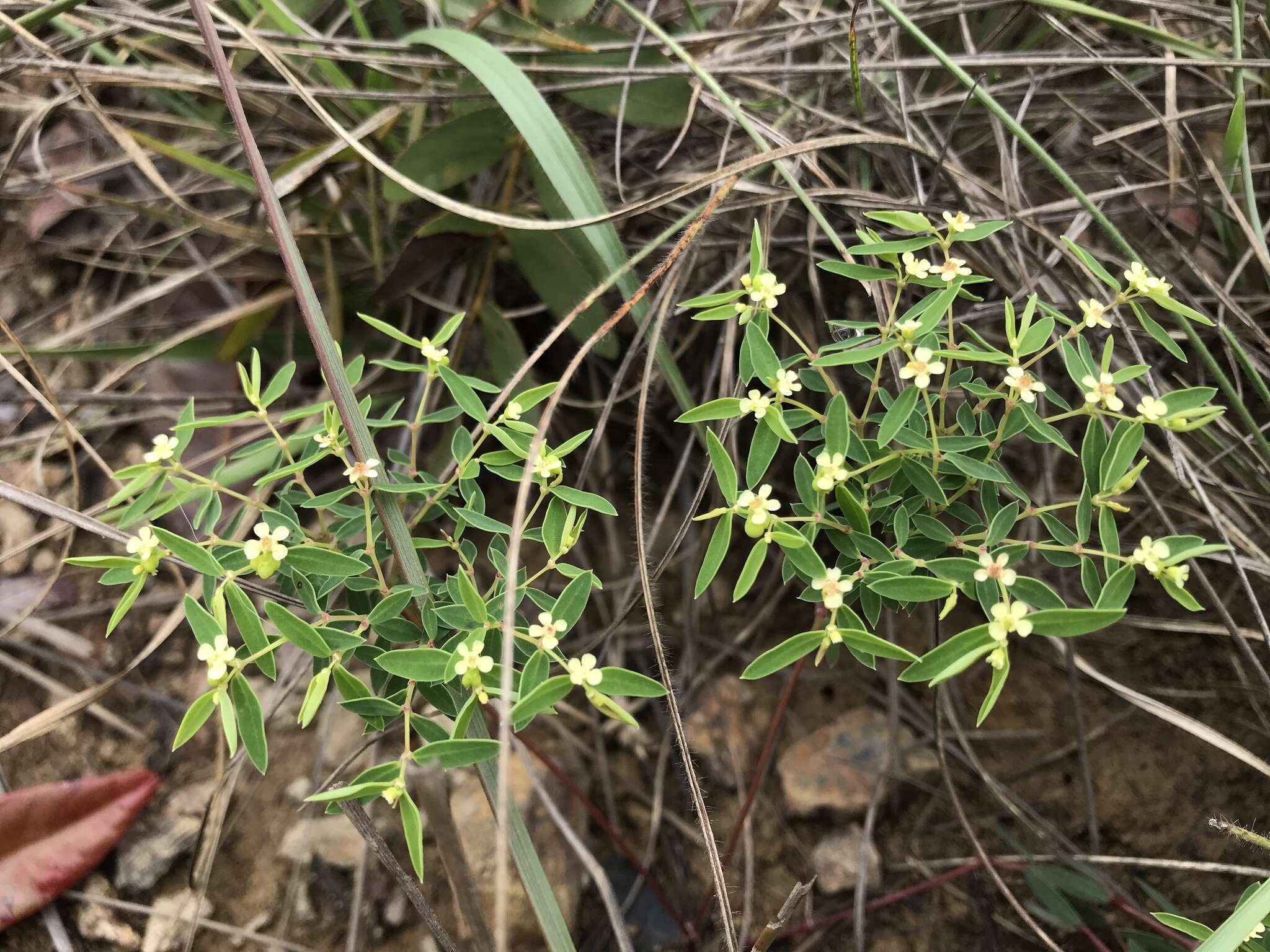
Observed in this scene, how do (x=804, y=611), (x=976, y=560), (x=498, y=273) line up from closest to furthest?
(x=976, y=560)
(x=804, y=611)
(x=498, y=273)

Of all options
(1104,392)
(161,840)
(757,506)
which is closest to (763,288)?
(757,506)

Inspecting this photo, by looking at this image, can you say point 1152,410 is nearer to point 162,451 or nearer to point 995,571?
point 995,571

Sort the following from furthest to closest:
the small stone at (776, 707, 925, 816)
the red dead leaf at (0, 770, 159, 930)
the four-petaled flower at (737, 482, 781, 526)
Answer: the small stone at (776, 707, 925, 816) → the red dead leaf at (0, 770, 159, 930) → the four-petaled flower at (737, 482, 781, 526)

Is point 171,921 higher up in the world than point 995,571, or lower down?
lower down

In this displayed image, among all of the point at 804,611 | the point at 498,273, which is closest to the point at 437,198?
the point at 498,273

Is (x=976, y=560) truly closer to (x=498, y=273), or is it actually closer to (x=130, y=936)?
(x=498, y=273)

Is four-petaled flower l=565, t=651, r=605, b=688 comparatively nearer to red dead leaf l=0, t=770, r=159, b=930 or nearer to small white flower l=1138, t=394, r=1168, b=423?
small white flower l=1138, t=394, r=1168, b=423

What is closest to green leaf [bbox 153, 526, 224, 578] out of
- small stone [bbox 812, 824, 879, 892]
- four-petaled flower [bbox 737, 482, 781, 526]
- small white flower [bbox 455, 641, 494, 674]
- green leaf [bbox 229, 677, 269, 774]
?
green leaf [bbox 229, 677, 269, 774]
